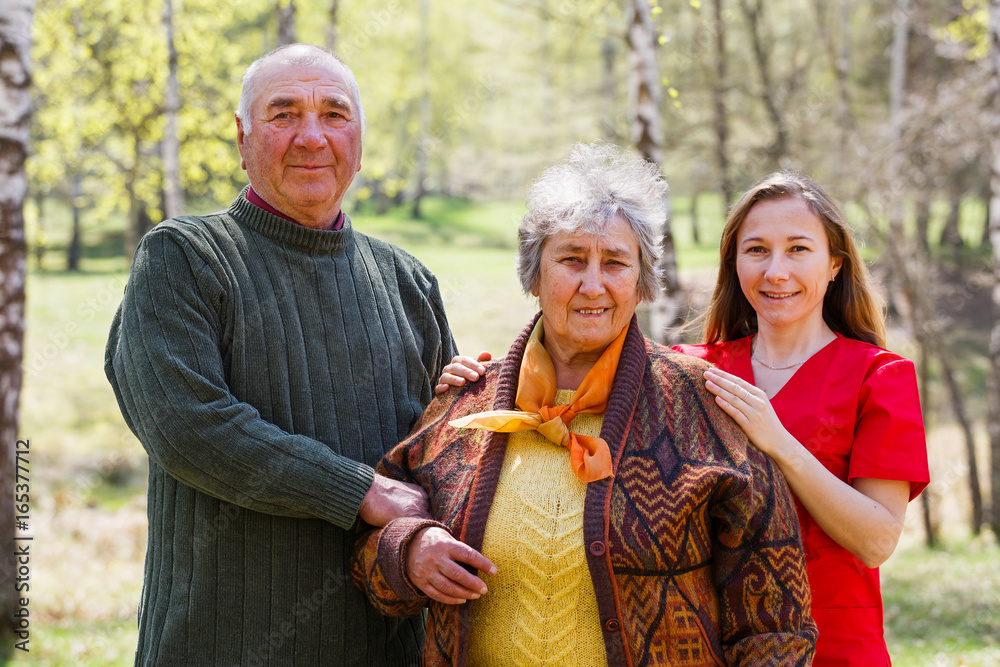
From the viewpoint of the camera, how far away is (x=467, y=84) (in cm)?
2439

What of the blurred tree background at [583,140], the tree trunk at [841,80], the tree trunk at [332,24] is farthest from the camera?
the tree trunk at [841,80]

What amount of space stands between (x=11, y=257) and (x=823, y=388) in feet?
14.7

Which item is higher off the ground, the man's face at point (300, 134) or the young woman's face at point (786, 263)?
the man's face at point (300, 134)

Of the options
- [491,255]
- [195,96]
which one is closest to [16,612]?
[195,96]

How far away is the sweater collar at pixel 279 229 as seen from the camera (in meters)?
2.53

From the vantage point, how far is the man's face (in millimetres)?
2463

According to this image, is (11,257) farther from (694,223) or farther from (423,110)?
(423,110)

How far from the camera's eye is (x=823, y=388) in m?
2.52

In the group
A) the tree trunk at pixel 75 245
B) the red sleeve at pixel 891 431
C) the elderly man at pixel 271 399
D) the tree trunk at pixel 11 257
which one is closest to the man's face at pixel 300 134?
the elderly man at pixel 271 399

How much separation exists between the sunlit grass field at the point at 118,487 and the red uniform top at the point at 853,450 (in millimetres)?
2368

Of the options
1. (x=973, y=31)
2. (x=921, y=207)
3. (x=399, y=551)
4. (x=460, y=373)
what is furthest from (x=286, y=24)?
(x=973, y=31)

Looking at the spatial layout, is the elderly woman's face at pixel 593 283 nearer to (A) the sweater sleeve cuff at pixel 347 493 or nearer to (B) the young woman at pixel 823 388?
(B) the young woman at pixel 823 388

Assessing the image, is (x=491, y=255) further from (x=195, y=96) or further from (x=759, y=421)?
(x=759, y=421)

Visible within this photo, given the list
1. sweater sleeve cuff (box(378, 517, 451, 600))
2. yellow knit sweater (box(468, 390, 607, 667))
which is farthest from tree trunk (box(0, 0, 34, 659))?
yellow knit sweater (box(468, 390, 607, 667))
